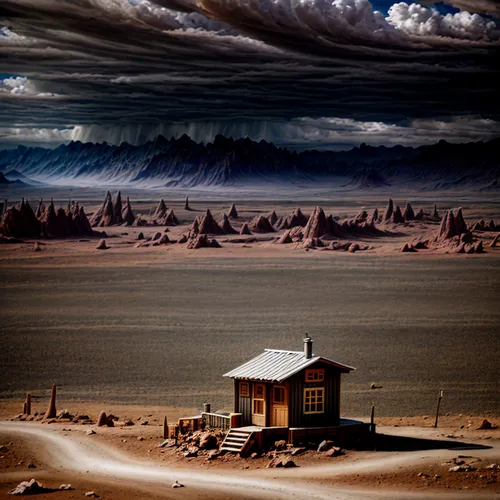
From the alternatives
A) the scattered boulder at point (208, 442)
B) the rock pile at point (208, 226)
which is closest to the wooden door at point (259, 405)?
the scattered boulder at point (208, 442)

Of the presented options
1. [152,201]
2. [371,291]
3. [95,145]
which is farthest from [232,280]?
[95,145]

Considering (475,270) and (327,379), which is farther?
(475,270)

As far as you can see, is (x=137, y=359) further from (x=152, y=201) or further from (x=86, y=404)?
(x=152, y=201)

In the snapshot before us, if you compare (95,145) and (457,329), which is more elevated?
(95,145)

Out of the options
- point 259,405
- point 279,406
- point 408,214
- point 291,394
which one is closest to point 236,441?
point 259,405

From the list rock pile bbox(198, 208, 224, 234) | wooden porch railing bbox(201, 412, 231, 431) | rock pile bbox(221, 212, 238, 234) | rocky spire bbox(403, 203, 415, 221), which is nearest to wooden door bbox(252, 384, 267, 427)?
wooden porch railing bbox(201, 412, 231, 431)

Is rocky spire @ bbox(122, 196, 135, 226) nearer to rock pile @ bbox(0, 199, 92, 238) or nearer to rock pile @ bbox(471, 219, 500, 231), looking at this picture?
rock pile @ bbox(0, 199, 92, 238)
